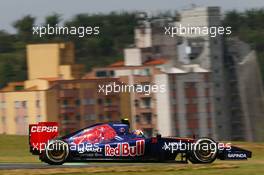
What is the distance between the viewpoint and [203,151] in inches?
878

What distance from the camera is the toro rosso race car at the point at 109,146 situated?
22.0 m

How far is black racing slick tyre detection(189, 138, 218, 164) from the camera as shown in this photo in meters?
22.2

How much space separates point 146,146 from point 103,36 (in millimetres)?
144392

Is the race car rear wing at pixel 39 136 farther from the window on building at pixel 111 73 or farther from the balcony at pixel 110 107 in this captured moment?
the window on building at pixel 111 73

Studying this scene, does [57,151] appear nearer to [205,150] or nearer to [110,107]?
[205,150]

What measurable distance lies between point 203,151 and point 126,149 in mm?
2108

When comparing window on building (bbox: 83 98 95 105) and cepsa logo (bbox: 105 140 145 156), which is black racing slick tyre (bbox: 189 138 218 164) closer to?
cepsa logo (bbox: 105 140 145 156)

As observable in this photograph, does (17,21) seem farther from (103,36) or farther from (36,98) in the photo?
(36,98)

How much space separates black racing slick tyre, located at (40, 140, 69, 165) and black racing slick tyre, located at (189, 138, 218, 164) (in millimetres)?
3425

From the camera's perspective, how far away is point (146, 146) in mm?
22109

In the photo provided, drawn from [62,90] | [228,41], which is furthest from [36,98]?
[228,41]

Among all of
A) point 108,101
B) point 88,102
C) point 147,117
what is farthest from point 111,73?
point 147,117

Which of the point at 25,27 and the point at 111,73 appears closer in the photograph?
the point at 111,73

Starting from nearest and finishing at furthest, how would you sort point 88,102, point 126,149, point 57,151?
point 57,151 < point 126,149 < point 88,102
